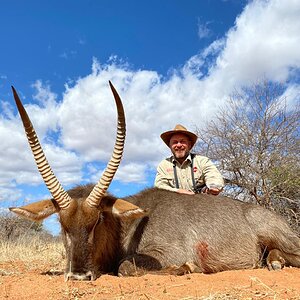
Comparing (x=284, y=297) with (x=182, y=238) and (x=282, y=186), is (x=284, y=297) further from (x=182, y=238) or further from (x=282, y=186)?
(x=282, y=186)

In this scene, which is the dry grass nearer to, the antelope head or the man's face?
the antelope head

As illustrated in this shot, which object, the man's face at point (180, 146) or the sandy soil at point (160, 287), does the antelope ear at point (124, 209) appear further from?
the man's face at point (180, 146)

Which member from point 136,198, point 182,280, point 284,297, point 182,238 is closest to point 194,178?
point 136,198

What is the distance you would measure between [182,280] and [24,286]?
1.65m

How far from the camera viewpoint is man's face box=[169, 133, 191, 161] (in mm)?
7762

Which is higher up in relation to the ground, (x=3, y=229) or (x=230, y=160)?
(x=230, y=160)

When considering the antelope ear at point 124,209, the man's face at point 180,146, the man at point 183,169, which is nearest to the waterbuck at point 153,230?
the antelope ear at point 124,209

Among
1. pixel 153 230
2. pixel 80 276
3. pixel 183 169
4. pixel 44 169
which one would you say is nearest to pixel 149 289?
pixel 80 276

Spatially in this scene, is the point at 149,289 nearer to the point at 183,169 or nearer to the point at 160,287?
the point at 160,287

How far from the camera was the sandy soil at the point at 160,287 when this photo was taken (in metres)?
3.86

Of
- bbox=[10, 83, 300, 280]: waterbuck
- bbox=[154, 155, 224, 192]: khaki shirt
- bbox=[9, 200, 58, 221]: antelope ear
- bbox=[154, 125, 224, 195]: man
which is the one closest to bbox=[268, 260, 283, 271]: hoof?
bbox=[10, 83, 300, 280]: waterbuck

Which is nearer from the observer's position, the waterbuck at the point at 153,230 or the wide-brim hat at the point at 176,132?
the waterbuck at the point at 153,230

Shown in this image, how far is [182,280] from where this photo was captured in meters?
4.54

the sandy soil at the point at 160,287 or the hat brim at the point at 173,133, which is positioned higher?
the hat brim at the point at 173,133
